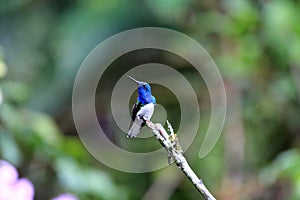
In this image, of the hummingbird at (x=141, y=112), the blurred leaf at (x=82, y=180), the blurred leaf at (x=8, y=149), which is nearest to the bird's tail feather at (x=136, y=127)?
the hummingbird at (x=141, y=112)

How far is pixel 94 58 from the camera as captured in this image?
220 cm

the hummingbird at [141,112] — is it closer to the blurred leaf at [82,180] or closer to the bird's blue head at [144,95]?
the bird's blue head at [144,95]

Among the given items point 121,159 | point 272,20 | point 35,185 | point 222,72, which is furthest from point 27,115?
point 272,20

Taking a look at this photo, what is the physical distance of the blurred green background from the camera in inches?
55.7

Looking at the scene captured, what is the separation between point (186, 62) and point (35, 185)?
732mm

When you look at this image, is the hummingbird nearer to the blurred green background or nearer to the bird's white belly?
the bird's white belly

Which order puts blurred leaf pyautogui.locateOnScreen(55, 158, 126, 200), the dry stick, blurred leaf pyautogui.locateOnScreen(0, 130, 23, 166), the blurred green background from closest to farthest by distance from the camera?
the dry stick < blurred leaf pyautogui.locateOnScreen(0, 130, 23, 166) < blurred leaf pyautogui.locateOnScreen(55, 158, 126, 200) < the blurred green background

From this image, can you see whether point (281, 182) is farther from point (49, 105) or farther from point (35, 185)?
point (49, 105)

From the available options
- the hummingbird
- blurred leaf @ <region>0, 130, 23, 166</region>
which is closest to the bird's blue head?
the hummingbird

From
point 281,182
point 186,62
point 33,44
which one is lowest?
point 281,182

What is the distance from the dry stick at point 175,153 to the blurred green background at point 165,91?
2.83 feet

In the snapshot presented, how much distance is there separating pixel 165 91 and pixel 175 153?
155cm

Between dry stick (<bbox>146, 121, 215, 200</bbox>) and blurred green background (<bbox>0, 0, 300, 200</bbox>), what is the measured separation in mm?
863

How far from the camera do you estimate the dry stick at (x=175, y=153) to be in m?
0.41
